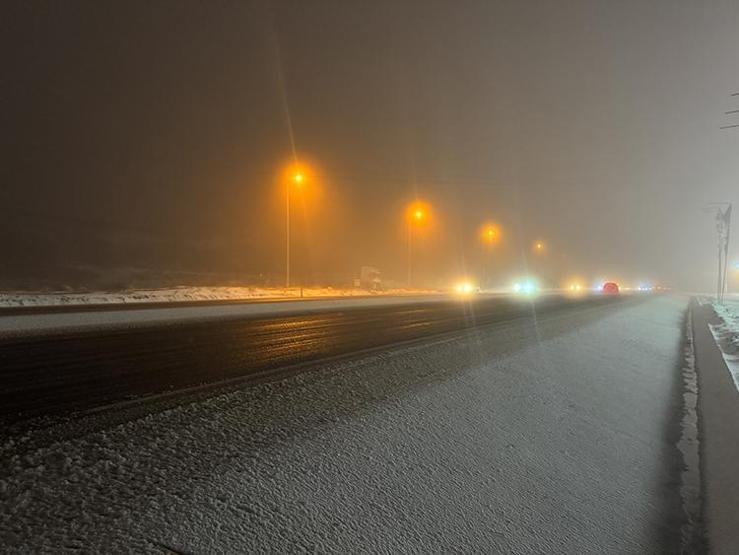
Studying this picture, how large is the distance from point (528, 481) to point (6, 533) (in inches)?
188

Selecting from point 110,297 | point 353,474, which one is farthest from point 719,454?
point 110,297

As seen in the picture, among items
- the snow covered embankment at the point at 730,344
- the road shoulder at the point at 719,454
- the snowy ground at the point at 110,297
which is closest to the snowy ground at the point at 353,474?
the road shoulder at the point at 719,454

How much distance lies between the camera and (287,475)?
4.23m

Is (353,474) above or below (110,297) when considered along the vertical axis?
below

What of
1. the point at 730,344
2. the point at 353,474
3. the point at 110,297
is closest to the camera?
the point at 353,474

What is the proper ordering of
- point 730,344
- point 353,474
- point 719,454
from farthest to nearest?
1. point 730,344
2. point 719,454
3. point 353,474

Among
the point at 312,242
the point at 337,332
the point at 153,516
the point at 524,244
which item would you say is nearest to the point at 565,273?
the point at 524,244

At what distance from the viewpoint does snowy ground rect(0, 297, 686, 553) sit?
11.1 ft

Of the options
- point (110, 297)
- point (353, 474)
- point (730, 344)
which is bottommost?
point (730, 344)

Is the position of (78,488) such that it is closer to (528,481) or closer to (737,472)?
(528,481)

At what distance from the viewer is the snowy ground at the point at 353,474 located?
3.38m

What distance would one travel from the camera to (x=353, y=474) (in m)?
4.56

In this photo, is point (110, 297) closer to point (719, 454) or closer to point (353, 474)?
point (353, 474)

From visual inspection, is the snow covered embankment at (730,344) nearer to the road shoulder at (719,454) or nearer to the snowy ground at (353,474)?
the road shoulder at (719,454)
